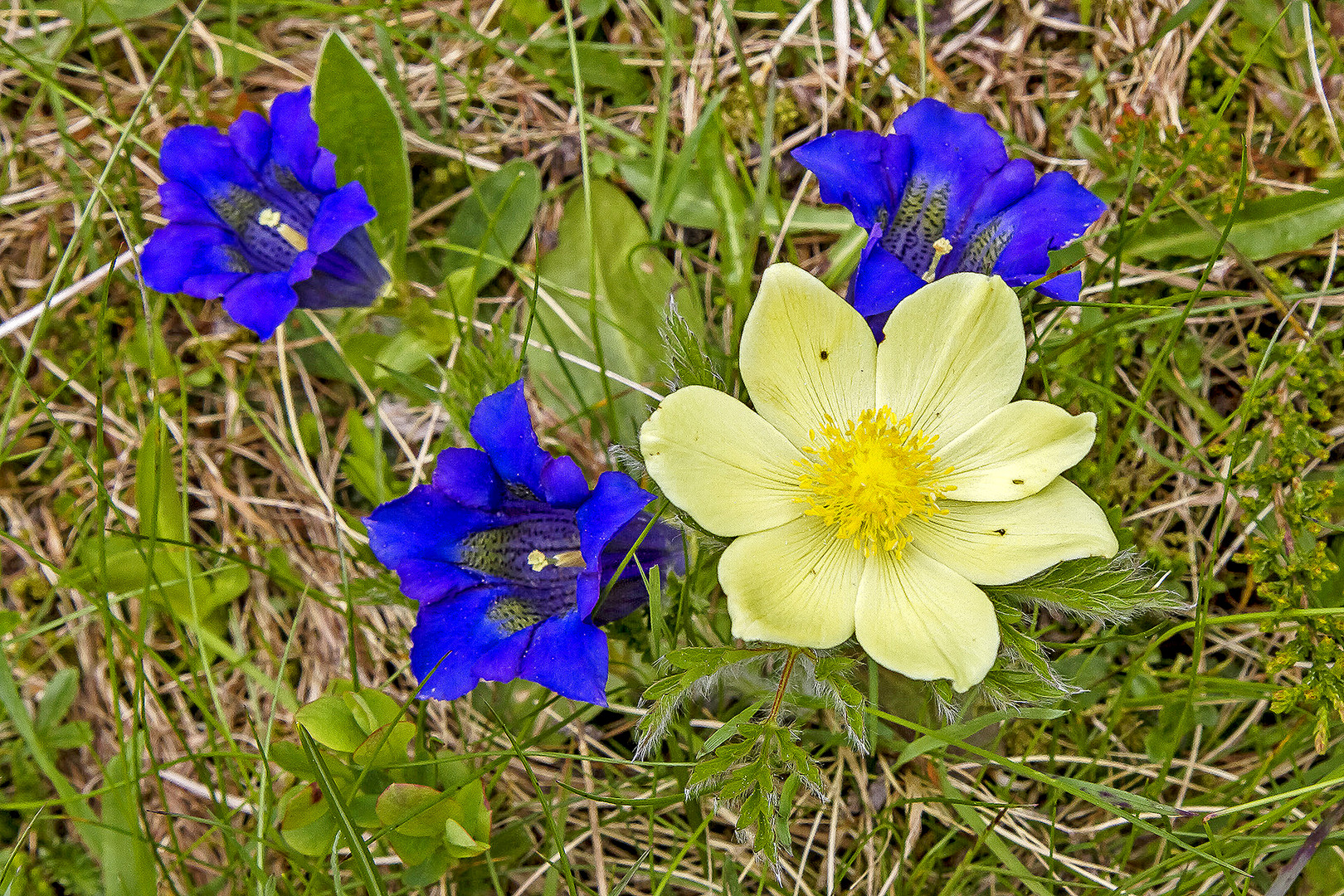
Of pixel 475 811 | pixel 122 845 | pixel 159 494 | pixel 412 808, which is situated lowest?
pixel 122 845

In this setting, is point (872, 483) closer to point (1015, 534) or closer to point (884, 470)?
point (884, 470)

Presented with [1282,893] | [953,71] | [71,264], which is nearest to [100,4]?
[71,264]

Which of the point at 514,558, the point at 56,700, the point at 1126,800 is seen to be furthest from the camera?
the point at 56,700

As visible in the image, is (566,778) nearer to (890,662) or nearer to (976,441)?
(890,662)

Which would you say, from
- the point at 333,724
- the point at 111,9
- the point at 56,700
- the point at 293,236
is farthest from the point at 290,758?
the point at 111,9

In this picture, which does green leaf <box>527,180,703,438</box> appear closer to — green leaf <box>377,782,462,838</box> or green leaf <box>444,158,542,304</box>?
green leaf <box>444,158,542,304</box>

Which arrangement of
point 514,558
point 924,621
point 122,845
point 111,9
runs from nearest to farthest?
point 924,621
point 514,558
point 122,845
point 111,9

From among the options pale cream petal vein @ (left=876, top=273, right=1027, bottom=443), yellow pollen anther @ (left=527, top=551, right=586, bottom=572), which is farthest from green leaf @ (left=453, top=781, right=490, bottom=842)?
pale cream petal vein @ (left=876, top=273, right=1027, bottom=443)

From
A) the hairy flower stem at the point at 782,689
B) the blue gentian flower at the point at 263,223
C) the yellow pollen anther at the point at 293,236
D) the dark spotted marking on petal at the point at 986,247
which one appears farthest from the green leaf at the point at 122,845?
the dark spotted marking on petal at the point at 986,247

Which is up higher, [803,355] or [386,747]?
[803,355]
